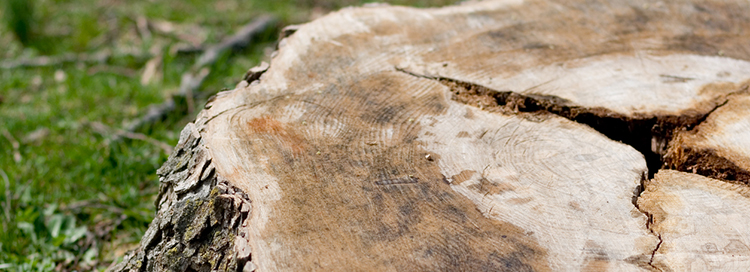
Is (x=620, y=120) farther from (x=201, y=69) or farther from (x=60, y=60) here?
(x=60, y=60)

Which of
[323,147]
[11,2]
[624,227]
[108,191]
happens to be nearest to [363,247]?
[323,147]

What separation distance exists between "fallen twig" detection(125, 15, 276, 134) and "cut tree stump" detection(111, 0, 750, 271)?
1.34m

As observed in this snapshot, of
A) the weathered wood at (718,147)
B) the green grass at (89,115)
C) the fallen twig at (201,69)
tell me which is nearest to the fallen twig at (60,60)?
the green grass at (89,115)

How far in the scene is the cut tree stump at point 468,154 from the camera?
126 cm

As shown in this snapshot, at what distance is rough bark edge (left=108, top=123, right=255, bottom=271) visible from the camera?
1344 mm

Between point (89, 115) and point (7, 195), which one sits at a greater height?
point (7, 195)

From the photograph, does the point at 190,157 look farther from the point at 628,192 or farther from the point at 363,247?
the point at 628,192

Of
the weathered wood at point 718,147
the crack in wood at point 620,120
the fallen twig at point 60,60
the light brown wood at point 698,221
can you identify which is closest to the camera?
the light brown wood at point 698,221

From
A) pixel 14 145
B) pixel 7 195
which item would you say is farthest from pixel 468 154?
pixel 14 145

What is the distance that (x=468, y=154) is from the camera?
5.03 feet

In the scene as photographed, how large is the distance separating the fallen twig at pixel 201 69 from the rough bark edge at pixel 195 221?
1588 millimetres

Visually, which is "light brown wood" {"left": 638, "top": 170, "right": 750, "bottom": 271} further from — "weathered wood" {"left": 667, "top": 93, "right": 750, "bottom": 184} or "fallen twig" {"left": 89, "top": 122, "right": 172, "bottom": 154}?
"fallen twig" {"left": 89, "top": 122, "right": 172, "bottom": 154}

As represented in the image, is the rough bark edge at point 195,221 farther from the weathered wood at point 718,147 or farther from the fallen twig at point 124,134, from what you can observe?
the fallen twig at point 124,134

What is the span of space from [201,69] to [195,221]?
7.94ft
